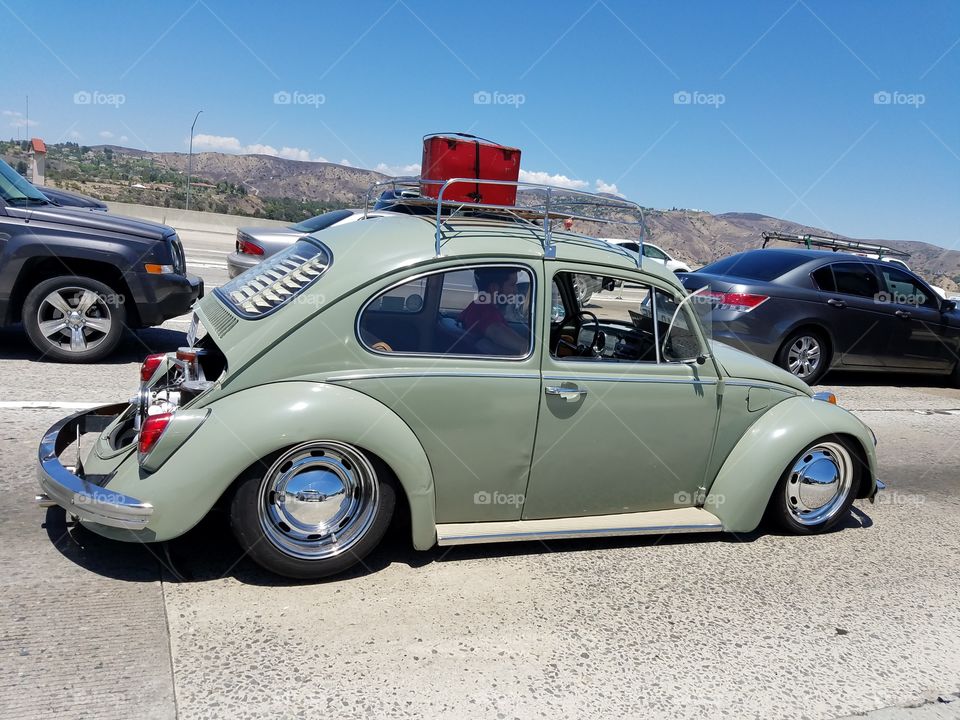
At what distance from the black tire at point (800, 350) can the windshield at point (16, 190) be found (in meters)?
8.25

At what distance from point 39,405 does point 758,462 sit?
525 centimetres

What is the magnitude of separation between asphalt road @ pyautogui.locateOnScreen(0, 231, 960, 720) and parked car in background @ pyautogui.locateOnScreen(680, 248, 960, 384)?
4736 mm

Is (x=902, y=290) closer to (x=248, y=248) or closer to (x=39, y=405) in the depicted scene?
(x=248, y=248)

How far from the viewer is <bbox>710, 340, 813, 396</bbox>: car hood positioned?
15.1 feet

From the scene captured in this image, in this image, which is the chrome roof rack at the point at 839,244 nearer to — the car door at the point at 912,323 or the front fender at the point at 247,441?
the car door at the point at 912,323

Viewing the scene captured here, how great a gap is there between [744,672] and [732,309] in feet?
21.7

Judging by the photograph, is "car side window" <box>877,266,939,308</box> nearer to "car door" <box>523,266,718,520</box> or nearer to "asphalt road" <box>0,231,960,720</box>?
"asphalt road" <box>0,231,960,720</box>

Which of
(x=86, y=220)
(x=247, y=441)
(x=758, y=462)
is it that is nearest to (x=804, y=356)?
(x=758, y=462)

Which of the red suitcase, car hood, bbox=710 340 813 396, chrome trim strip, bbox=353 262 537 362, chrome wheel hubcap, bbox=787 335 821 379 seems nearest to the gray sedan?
the red suitcase

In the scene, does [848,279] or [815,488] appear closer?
[815,488]

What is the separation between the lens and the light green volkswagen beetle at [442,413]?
3.53 meters

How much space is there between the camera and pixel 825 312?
9586 millimetres

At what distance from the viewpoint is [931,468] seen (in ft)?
22.4

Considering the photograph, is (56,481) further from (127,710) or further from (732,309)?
(732,309)
